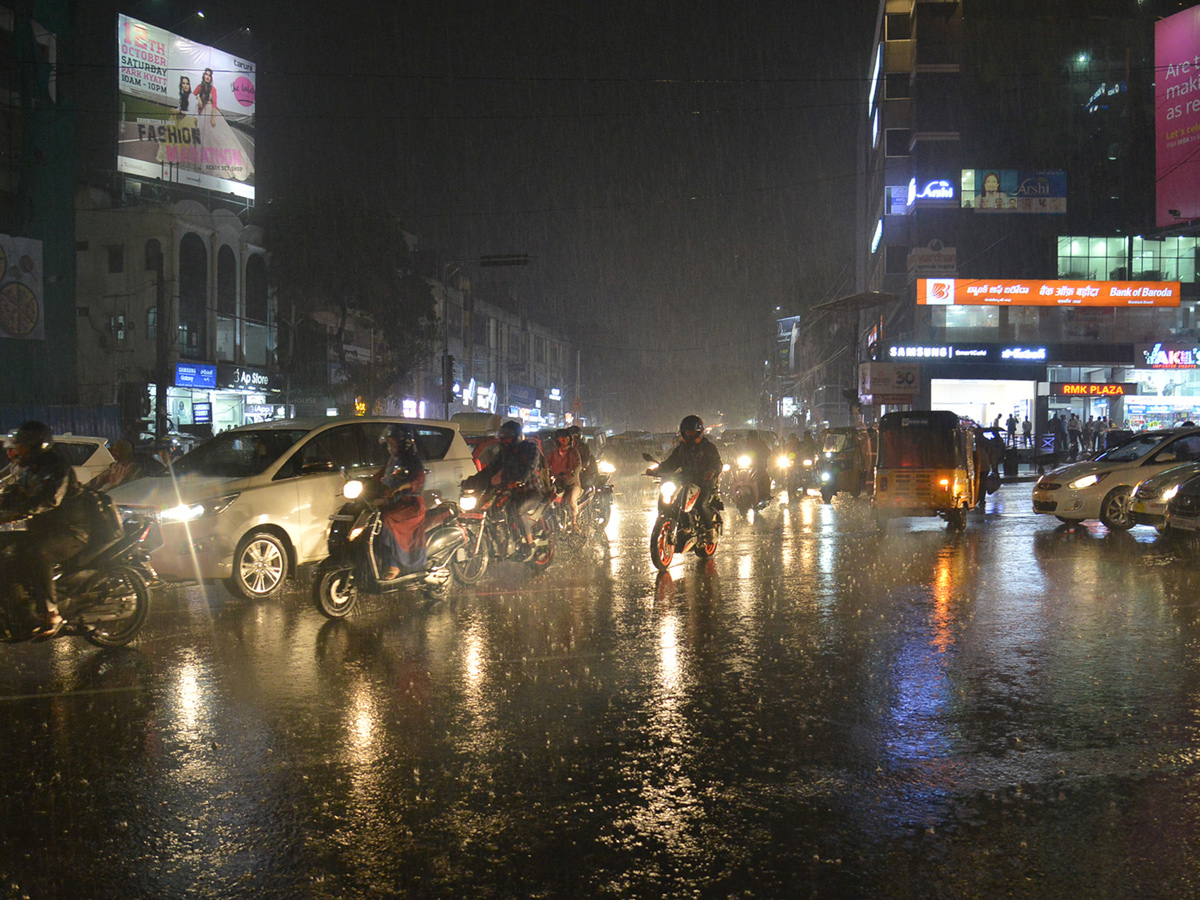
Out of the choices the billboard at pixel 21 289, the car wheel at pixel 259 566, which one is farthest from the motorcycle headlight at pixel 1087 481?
the billboard at pixel 21 289

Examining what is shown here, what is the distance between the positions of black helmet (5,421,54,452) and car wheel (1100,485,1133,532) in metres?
14.7

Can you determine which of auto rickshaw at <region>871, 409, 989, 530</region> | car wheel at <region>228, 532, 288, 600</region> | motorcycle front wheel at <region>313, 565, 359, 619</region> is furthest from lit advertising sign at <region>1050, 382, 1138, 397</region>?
motorcycle front wheel at <region>313, 565, 359, 619</region>

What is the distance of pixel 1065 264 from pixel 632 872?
52310 millimetres

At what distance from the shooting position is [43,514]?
24.1 ft

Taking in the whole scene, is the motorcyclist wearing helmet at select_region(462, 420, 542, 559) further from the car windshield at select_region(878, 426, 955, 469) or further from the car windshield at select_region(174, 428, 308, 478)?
the car windshield at select_region(878, 426, 955, 469)

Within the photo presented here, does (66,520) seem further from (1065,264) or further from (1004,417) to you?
(1065,264)

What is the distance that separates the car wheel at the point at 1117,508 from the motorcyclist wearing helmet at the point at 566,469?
27.5 ft

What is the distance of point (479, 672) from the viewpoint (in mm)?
6816

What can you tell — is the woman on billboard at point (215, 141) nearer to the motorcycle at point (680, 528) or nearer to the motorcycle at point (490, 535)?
the motorcycle at point (490, 535)

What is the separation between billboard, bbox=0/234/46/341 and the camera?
31.8 meters

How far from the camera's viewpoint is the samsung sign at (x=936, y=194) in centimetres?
5069

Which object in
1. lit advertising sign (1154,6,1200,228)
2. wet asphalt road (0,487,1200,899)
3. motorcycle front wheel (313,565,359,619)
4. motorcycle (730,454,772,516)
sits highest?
lit advertising sign (1154,6,1200,228)

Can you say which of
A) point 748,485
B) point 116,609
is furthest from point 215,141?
point 116,609

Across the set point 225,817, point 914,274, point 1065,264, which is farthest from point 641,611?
point 1065,264
